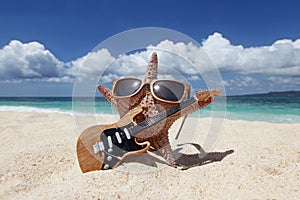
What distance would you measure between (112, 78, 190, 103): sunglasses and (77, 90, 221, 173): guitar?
0.53 ft

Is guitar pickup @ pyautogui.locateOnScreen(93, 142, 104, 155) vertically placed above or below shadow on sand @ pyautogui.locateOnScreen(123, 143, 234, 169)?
above

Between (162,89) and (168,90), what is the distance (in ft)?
0.25

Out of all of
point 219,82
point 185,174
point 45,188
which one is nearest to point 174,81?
point 219,82

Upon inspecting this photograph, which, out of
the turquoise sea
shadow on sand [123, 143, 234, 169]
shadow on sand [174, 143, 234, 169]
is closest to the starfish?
shadow on sand [123, 143, 234, 169]

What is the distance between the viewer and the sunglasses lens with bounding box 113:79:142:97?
2.73 meters

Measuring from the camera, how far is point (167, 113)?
2.56 metres

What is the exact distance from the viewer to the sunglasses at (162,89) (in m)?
2.62

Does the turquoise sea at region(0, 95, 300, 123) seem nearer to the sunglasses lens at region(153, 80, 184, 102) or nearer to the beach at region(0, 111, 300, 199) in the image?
the beach at region(0, 111, 300, 199)

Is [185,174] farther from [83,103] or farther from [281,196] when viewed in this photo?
[83,103]

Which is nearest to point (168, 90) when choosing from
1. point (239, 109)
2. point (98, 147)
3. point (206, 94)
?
point (206, 94)

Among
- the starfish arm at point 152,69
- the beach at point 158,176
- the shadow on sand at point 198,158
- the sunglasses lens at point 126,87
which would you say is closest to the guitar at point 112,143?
the beach at point 158,176

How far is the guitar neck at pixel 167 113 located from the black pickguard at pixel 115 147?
0.11 meters

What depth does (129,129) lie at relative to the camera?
2.42 meters

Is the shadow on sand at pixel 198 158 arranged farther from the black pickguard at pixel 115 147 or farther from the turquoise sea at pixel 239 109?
the turquoise sea at pixel 239 109
